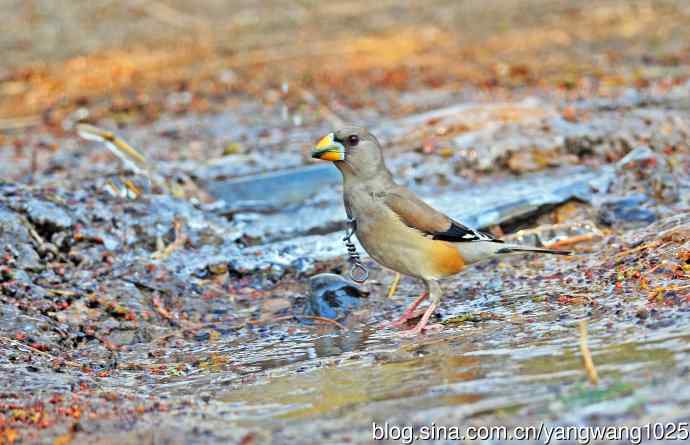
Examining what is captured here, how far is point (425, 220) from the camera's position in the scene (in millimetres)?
6277

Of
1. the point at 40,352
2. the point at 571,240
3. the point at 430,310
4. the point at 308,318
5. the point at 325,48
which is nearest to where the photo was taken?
the point at 40,352

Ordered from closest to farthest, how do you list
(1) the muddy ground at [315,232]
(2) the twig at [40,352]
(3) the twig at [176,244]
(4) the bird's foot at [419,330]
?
1. (1) the muddy ground at [315,232]
2. (2) the twig at [40,352]
3. (4) the bird's foot at [419,330]
4. (3) the twig at [176,244]

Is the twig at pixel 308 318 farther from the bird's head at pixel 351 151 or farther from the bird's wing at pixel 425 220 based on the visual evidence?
the bird's head at pixel 351 151

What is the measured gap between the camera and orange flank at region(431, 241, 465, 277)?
628cm

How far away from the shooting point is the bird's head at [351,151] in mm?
6250

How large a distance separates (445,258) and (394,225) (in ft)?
1.29

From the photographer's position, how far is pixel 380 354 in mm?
5359

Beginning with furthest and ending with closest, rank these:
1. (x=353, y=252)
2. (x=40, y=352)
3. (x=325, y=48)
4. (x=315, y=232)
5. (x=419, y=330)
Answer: (x=325, y=48)
(x=315, y=232)
(x=353, y=252)
(x=419, y=330)
(x=40, y=352)

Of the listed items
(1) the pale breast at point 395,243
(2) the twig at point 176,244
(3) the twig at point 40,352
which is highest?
(2) the twig at point 176,244

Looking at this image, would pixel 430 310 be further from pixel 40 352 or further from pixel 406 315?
pixel 40 352

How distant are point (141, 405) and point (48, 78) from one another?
34.2ft

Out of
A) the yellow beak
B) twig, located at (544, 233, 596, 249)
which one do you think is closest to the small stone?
the yellow beak

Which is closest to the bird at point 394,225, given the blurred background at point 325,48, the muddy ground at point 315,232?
the muddy ground at point 315,232

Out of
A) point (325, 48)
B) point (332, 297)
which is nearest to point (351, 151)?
point (332, 297)
